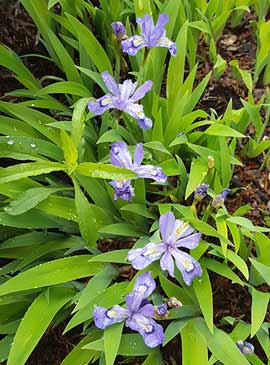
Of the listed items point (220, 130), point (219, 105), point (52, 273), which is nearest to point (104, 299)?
point (52, 273)

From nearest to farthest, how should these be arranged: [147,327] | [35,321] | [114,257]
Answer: [147,327] < [35,321] < [114,257]

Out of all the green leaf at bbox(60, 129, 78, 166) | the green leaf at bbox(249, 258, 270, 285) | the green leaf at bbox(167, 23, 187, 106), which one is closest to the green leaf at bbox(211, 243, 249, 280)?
the green leaf at bbox(249, 258, 270, 285)

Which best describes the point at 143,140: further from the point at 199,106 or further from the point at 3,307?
the point at 3,307

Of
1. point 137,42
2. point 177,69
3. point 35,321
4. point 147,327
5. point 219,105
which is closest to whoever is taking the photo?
point 147,327

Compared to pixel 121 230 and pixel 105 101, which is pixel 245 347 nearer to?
pixel 121 230

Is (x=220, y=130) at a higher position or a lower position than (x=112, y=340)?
higher

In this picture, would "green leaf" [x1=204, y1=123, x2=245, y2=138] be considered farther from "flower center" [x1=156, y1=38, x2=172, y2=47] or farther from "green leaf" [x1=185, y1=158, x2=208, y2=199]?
"flower center" [x1=156, y1=38, x2=172, y2=47]

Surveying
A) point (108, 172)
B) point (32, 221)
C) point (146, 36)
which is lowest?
point (32, 221)
